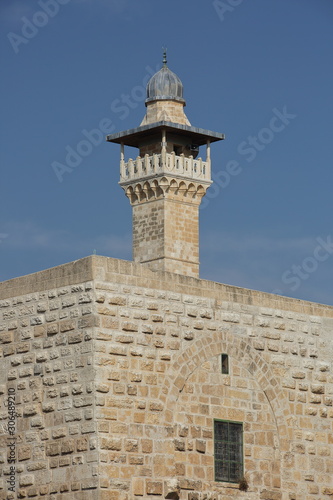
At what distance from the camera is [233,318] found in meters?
23.7

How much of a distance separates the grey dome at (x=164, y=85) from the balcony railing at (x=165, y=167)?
2.04 metres

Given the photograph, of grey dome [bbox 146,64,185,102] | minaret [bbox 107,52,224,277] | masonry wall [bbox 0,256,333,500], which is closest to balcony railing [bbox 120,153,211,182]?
minaret [bbox 107,52,224,277]

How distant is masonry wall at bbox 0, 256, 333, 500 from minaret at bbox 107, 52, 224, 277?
17826 mm

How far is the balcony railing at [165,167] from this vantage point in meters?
43.2

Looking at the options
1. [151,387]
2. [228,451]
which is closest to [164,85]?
[228,451]

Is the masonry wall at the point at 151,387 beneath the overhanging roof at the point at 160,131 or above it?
beneath

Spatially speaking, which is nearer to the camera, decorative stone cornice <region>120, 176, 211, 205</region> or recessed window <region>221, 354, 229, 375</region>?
recessed window <region>221, 354, 229, 375</region>

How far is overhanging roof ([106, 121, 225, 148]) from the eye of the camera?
42344 millimetres

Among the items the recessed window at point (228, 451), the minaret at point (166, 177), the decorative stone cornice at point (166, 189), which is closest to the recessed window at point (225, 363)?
the recessed window at point (228, 451)

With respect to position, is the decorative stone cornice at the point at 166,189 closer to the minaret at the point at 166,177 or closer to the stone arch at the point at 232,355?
the minaret at the point at 166,177

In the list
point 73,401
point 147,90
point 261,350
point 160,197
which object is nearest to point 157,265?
point 160,197

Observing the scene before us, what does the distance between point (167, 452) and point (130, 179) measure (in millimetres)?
22842

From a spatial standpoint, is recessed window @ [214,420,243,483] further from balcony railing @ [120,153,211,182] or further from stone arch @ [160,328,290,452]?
balcony railing @ [120,153,211,182]

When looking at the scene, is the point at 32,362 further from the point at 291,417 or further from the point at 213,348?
the point at 291,417
